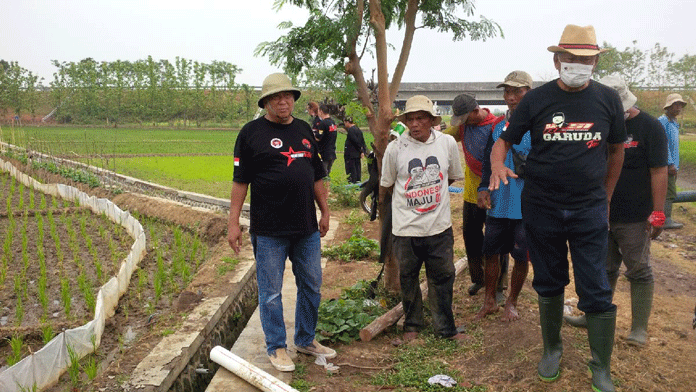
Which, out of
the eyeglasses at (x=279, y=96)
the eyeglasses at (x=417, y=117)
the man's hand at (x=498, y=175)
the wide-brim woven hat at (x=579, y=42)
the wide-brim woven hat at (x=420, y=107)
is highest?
the wide-brim woven hat at (x=579, y=42)

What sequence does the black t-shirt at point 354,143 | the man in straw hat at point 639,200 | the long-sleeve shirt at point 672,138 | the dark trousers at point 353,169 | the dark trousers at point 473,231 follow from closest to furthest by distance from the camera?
the man in straw hat at point 639,200 < the dark trousers at point 473,231 < the long-sleeve shirt at point 672,138 < the black t-shirt at point 354,143 < the dark trousers at point 353,169

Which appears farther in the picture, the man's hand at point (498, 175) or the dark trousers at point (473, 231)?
the dark trousers at point (473, 231)

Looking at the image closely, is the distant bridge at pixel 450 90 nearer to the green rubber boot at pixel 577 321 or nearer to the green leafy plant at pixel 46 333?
the green rubber boot at pixel 577 321

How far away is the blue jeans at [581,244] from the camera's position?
3.02m

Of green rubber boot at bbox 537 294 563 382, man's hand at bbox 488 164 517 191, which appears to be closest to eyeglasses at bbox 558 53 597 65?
man's hand at bbox 488 164 517 191

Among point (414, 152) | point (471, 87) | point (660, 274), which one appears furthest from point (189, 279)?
point (471, 87)

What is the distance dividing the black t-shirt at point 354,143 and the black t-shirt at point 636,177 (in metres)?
7.08

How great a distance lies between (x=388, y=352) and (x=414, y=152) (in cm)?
135

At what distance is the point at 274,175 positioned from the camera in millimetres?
3525

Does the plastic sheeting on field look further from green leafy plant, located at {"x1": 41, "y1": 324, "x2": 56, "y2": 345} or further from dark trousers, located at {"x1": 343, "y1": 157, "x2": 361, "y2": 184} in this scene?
dark trousers, located at {"x1": 343, "y1": 157, "x2": 361, "y2": 184}

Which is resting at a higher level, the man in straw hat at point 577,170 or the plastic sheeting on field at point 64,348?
the man in straw hat at point 577,170

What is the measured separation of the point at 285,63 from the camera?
5078mm

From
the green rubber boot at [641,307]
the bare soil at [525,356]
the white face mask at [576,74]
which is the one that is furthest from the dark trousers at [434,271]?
the white face mask at [576,74]

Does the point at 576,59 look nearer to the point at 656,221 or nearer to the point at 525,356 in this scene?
the point at 656,221
